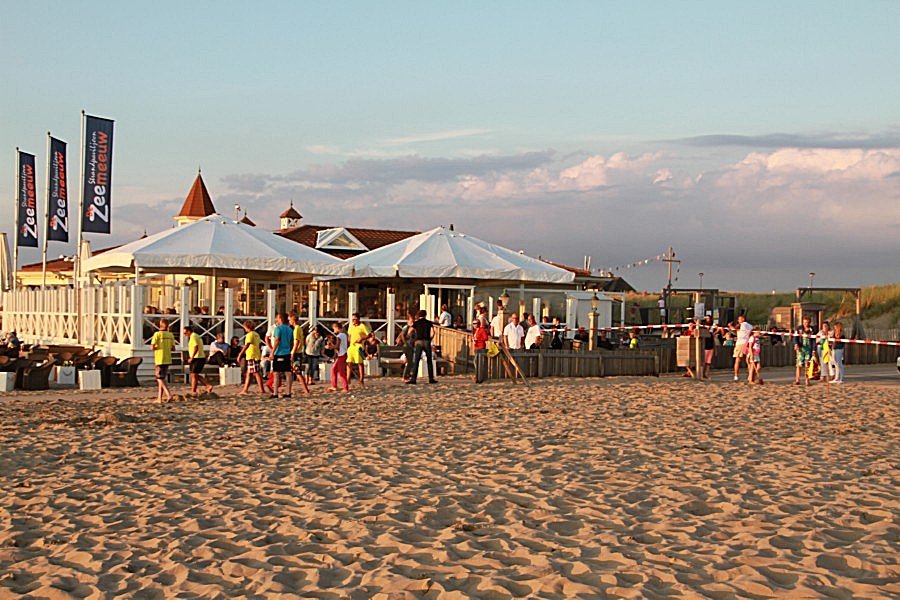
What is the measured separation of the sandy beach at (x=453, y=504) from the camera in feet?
18.9

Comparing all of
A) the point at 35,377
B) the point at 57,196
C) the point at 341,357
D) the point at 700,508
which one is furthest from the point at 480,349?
the point at 57,196

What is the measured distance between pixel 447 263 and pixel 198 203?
3126 cm

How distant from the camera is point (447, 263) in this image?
23.4 metres

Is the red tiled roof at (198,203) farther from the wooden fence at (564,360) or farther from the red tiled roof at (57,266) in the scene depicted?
the wooden fence at (564,360)

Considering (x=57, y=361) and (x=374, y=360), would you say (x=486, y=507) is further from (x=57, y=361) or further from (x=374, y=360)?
(x=57, y=361)

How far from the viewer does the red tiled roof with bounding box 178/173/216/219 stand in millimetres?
51469

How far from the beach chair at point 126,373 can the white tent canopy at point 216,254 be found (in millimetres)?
2013

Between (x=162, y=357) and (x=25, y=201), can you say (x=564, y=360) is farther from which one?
(x=25, y=201)

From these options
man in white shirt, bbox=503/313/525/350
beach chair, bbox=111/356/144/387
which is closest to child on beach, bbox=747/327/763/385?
man in white shirt, bbox=503/313/525/350

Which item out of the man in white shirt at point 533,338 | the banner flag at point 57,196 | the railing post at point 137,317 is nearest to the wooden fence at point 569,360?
the man in white shirt at point 533,338

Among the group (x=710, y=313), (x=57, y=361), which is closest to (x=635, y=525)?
(x=57, y=361)

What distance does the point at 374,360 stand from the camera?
68.6 ft

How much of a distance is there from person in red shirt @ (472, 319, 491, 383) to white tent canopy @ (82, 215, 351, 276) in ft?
15.4

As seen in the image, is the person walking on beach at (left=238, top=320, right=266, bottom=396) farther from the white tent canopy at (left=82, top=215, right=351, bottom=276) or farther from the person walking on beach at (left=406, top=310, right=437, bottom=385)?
the white tent canopy at (left=82, top=215, right=351, bottom=276)
